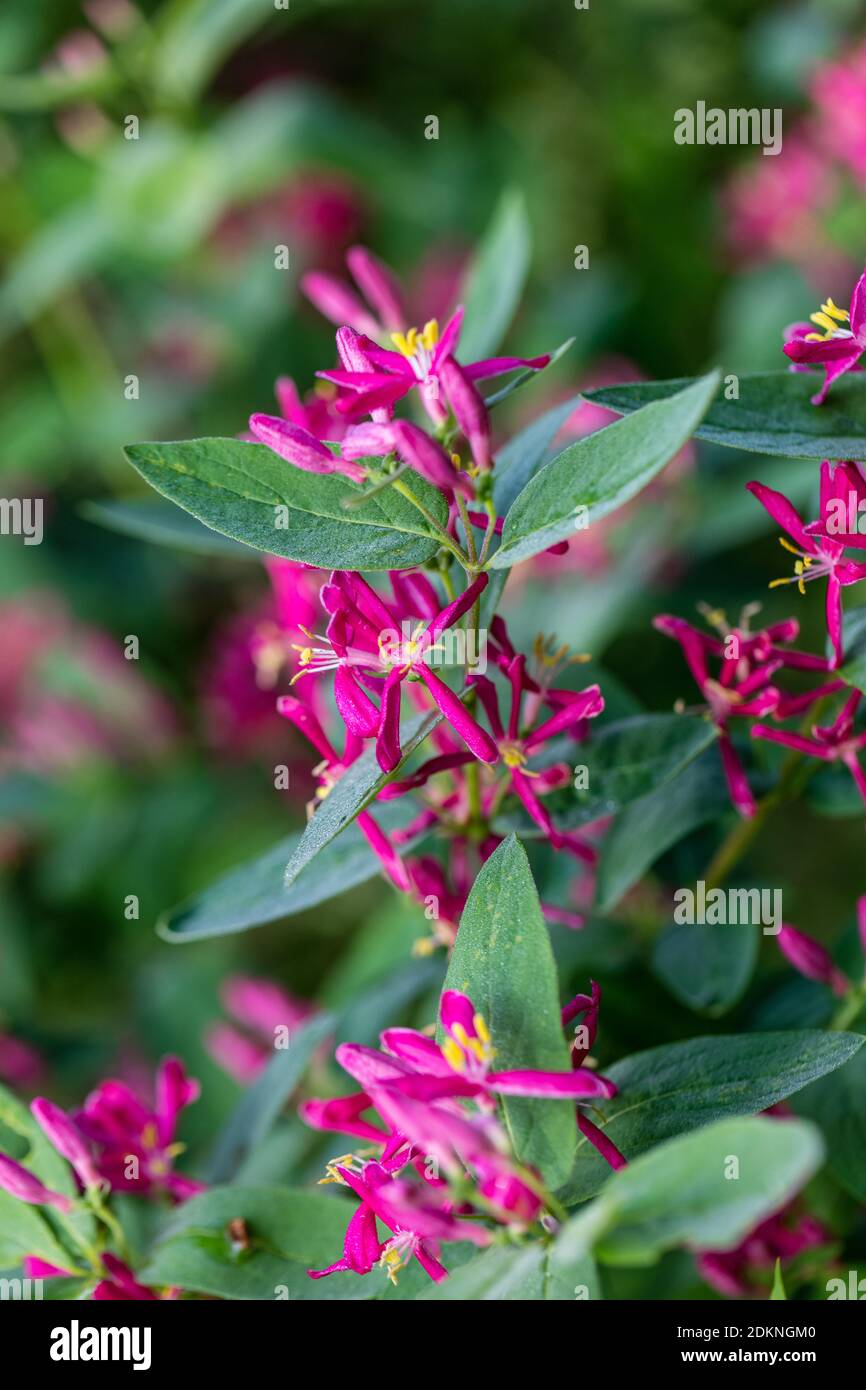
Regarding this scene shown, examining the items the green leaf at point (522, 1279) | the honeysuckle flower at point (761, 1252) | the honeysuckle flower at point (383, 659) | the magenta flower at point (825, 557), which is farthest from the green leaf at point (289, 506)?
the honeysuckle flower at point (761, 1252)

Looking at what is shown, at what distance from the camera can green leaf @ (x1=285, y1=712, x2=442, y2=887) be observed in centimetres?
45

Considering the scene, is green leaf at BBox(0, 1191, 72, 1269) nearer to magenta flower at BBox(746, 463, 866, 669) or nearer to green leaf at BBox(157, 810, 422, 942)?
green leaf at BBox(157, 810, 422, 942)

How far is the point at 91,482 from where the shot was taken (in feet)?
5.16

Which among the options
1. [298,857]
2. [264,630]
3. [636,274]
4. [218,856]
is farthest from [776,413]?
[636,274]

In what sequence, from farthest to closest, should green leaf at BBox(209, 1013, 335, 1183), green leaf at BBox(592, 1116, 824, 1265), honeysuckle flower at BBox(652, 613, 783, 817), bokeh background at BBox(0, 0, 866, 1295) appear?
1. bokeh background at BBox(0, 0, 866, 1295)
2. green leaf at BBox(209, 1013, 335, 1183)
3. honeysuckle flower at BBox(652, 613, 783, 817)
4. green leaf at BBox(592, 1116, 824, 1265)

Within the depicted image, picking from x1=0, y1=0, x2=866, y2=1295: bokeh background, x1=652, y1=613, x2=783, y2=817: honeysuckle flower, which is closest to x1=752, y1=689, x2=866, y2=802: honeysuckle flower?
x1=652, y1=613, x2=783, y2=817: honeysuckle flower

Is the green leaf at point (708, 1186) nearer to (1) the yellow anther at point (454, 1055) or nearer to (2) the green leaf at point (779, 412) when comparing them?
(1) the yellow anther at point (454, 1055)

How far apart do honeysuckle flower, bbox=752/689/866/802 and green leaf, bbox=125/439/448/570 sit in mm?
173

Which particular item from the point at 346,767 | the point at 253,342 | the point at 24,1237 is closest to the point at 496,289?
the point at 346,767

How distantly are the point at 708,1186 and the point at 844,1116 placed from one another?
255 millimetres

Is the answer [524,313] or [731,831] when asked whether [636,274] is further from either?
[731,831]

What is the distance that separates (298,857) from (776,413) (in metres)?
0.24

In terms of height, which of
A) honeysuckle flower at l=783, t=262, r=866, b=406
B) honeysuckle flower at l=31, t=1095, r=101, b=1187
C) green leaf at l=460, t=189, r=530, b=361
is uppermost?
green leaf at l=460, t=189, r=530, b=361
